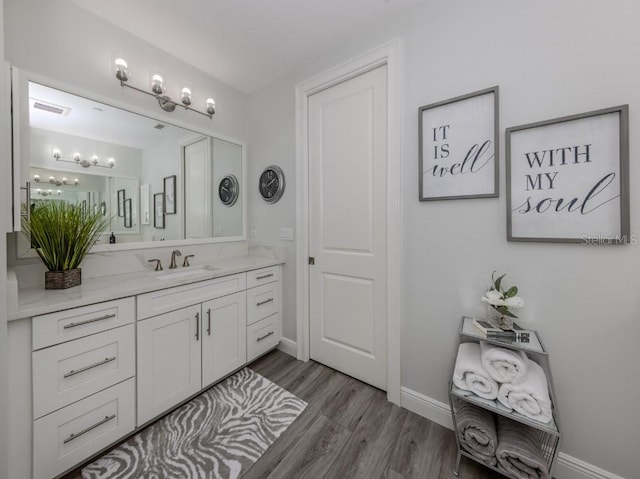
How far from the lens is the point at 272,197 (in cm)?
237

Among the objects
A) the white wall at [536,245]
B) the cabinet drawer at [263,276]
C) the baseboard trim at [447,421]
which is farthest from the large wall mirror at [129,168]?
the baseboard trim at [447,421]

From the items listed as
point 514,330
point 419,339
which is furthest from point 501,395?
point 419,339

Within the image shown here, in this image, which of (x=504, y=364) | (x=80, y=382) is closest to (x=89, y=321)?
(x=80, y=382)

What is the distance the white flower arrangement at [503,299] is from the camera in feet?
3.79

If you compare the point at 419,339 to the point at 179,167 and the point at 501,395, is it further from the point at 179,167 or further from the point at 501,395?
the point at 179,167

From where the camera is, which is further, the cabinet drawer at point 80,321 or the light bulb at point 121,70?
the light bulb at point 121,70

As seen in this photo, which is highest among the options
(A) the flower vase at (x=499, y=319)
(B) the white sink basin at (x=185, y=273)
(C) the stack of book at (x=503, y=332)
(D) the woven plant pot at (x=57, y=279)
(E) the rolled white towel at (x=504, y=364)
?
(D) the woven plant pot at (x=57, y=279)

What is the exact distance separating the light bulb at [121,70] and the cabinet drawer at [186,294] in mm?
1515

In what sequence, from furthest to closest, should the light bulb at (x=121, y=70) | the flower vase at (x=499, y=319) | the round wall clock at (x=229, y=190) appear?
the round wall clock at (x=229, y=190), the light bulb at (x=121, y=70), the flower vase at (x=499, y=319)

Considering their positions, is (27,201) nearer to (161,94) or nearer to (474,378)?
(161,94)

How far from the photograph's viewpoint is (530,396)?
1038 millimetres

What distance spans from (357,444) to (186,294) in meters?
1.39

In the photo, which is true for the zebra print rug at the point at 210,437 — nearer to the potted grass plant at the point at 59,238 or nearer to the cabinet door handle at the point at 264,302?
the cabinet door handle at the point at 264,302

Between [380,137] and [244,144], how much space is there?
4.94 feet
